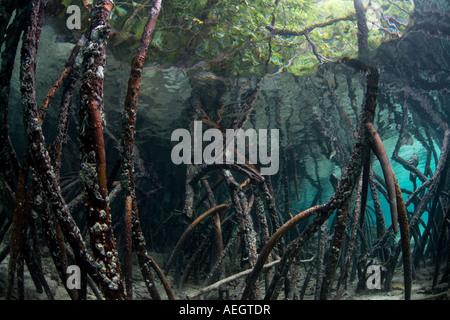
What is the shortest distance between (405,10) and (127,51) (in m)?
6.65

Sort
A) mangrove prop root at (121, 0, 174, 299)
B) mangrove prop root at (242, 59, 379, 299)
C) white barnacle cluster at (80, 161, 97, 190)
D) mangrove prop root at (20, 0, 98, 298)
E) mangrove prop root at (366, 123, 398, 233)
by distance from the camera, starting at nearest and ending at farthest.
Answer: white barnacle cluster at (80, 161, 97, 190) < mangrove prop root at (20, 0, 98, 298) < mangrove prop root at (121, 0, 174, 299) < mangrove prop root at (366, 123, 398, 233) < mangrove prop root at (242, 59, 379, 299)

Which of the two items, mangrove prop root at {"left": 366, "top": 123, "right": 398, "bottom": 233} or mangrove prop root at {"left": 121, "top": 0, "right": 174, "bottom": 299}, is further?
mangrove prop root at {"left": 366, "top": 123, "right": 398, "bottom": 233}

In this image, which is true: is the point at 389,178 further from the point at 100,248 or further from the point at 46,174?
the point at 46,174

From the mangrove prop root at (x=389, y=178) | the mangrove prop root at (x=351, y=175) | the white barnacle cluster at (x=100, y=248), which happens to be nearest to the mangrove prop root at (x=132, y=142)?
the white barnacle cluster at (x=100, y=248)

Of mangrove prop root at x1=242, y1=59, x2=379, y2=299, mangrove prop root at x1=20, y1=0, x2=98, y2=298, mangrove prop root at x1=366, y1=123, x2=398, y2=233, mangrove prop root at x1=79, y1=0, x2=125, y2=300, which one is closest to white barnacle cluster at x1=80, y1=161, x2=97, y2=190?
mangrove prop root at x1=79, y1=0, x2=125, y2=300

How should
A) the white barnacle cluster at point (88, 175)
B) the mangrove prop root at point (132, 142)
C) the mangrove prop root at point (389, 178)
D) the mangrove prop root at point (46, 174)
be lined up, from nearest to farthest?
the white barnacle cluster at point (88, 175), the mangrove prop root at point (46, 174), the mangrove prop root at point (132, 142), the mangrove prop root at point (389, 178)

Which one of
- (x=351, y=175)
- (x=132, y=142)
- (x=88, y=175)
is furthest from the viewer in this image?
(x=351, y=175)

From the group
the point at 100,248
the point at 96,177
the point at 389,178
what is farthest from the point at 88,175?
the point at 389,178

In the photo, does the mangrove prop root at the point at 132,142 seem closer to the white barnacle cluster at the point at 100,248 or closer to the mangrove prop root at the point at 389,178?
the white barnacle cluster at the point at 100,248

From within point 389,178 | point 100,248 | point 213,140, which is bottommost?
point 100,248

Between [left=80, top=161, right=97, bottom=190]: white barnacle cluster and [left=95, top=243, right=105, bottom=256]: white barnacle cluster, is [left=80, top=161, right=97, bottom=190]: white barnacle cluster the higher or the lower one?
the higher one

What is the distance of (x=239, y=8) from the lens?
5062mm

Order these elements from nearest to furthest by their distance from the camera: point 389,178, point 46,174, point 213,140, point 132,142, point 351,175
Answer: point 46,174, point 132,142, point 389,178, point 351,175, point 213,140

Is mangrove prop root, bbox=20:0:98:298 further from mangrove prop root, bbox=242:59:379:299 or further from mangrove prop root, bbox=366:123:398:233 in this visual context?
mangrove prop root, bbox=366:123:398:233
